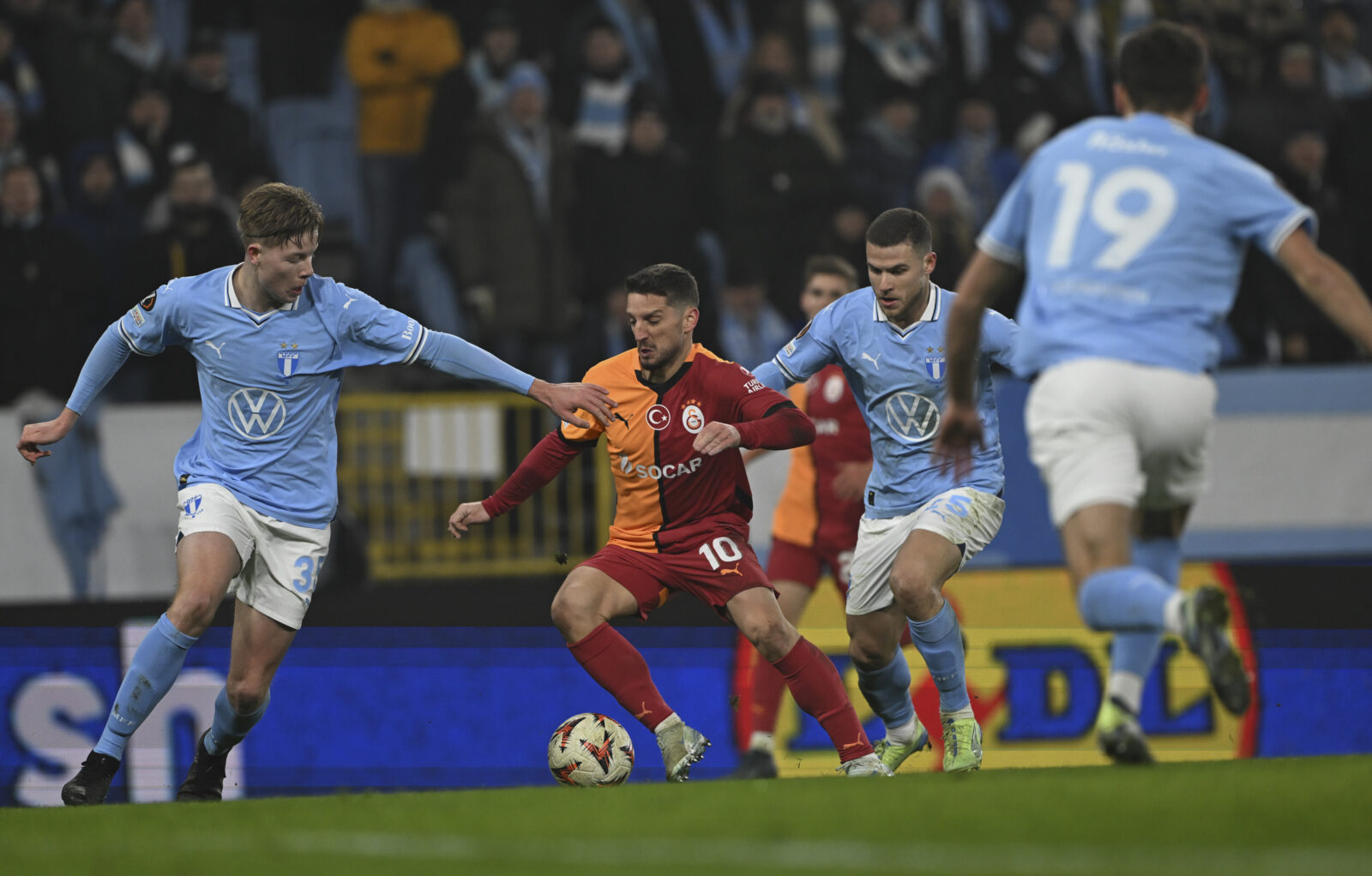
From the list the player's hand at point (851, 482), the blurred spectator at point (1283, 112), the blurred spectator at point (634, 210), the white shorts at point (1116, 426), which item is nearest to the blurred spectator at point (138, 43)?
the blurred spectator at point (634, 210)

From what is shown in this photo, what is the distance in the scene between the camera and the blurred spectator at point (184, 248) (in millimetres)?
10914

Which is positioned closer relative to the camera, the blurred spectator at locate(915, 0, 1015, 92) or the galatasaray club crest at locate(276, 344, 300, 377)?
the galatasaray club crest at locate(276, 344, 300, 377)

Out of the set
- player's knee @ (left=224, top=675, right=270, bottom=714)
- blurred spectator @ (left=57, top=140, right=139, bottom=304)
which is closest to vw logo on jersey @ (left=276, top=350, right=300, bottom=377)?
player's knee @ (left=224, top=675, right=270, bottom=714)

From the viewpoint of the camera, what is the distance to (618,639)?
6789 millimetres

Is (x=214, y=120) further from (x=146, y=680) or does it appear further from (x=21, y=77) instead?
(x=146, y=680)

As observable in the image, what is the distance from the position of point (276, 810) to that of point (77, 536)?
5701 millimetres

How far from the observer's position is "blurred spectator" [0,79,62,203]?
448 inches

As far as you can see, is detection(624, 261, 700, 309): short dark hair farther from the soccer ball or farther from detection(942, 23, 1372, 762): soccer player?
detection(942, 23, 1372, 762): soccer player

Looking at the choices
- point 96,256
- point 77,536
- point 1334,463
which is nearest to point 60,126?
point 96,256

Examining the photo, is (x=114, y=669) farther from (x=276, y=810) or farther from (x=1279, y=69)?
(x=1279, y=69)

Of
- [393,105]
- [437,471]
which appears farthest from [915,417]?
[393,105]

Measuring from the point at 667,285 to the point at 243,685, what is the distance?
7.47 ft

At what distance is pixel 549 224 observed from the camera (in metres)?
12.1

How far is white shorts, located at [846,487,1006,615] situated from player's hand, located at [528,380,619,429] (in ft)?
4.10
